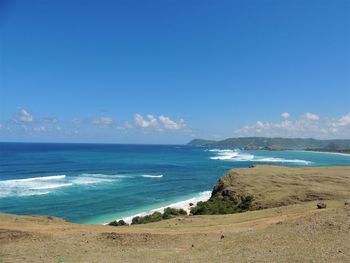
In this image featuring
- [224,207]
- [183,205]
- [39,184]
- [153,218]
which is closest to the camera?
[153,218]

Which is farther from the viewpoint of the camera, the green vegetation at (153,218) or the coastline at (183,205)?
the coastline at (183,205)

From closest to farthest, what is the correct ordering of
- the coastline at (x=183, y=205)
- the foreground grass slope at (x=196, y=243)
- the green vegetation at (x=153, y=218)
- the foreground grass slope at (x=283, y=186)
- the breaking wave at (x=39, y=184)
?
the foreground grass slope at (x=196, y=243) < the green vegetation at (x=153, y=218) < the foreground grass slope at (x=283, y=186) < the coastline at (x=183, y=205) < the breaking wave at (x=39, y=184)

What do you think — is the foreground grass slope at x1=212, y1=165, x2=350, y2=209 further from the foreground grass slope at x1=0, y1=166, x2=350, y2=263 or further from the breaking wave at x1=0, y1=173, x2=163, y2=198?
the breaking wave at x1=0, y1=173, x2=163, y2=198

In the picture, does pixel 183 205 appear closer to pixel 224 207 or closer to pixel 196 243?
pixel 224 207

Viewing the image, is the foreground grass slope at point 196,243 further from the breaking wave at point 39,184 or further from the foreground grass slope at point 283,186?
the breaking wave at point 39,184

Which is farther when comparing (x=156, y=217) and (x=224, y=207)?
(x=224, y=207)

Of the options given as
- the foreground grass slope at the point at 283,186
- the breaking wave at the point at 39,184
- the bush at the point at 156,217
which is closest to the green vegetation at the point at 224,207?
the foreground grass slope at the point at 283,186

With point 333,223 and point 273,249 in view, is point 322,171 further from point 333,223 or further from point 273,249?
point 273,249

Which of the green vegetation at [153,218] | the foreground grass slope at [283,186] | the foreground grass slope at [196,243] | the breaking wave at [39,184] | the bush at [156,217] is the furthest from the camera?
the breaking wave at [39,184]

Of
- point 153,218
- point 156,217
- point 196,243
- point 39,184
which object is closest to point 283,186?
point 156,217

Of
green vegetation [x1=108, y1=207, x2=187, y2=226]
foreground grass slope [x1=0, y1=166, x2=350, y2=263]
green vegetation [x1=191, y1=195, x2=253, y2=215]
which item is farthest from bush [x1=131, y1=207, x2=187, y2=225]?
foreground grass slope [x1=0, y1=166, x2=350, y2=263]

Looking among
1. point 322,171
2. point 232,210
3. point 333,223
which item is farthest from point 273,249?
point 322,171
